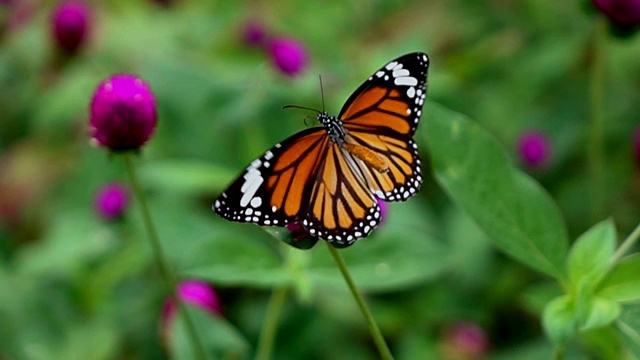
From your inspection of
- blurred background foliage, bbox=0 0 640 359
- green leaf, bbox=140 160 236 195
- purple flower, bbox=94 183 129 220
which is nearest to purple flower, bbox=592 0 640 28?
blurred background foliage, bbox=0 0 640 359

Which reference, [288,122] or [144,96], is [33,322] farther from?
[144,96]

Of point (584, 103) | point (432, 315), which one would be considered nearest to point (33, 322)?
point (432, 315)

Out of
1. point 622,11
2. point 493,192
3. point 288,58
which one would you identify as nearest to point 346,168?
point 493,192

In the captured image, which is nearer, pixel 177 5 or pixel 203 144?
pixel 203 144

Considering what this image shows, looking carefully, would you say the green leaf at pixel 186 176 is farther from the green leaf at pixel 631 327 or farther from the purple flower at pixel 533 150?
the green leaf at pixel 631 327

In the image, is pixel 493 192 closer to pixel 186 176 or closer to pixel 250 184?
pixel 250 184

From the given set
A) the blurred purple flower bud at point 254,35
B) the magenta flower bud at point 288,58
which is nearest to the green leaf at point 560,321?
the magenta flower bud at point 288,58
